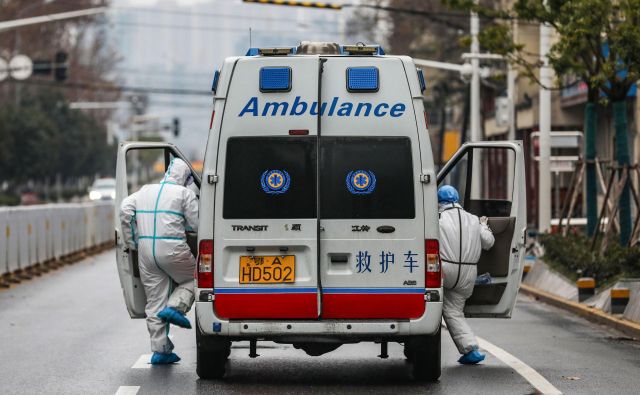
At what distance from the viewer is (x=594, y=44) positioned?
22094mm

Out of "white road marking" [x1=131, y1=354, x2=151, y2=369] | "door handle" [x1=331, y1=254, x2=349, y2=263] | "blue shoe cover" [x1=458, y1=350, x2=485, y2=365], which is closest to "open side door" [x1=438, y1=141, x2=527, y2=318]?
"blue shoe cover" [x1=458, y1=350, x2=485, y2=365]

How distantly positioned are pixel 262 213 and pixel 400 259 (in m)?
1.06

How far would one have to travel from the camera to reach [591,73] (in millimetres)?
22203

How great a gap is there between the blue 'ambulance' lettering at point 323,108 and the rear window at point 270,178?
19cm

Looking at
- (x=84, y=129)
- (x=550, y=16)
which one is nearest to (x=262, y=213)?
(x=550, y=16)

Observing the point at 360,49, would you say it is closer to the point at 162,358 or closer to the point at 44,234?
the point at 162,358

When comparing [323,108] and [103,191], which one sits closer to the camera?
[323,108]

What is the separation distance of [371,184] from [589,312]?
7.81 metres

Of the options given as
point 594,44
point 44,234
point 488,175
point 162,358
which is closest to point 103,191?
point 488,175

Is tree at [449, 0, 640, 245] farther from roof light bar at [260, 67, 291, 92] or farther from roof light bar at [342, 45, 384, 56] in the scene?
roof light bar at [260, 67, 291, 92]

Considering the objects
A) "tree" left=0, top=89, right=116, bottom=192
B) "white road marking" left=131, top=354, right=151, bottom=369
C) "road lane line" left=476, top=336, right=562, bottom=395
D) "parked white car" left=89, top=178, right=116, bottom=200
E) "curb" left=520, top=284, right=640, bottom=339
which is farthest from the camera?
"tree" left=0, top=89, right=116, bottom=192

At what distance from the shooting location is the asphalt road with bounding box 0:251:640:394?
11.0 m

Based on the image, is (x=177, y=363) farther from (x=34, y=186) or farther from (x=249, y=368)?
(x=34, y=186)

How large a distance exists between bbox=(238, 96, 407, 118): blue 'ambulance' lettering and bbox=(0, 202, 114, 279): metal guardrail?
13.7m
